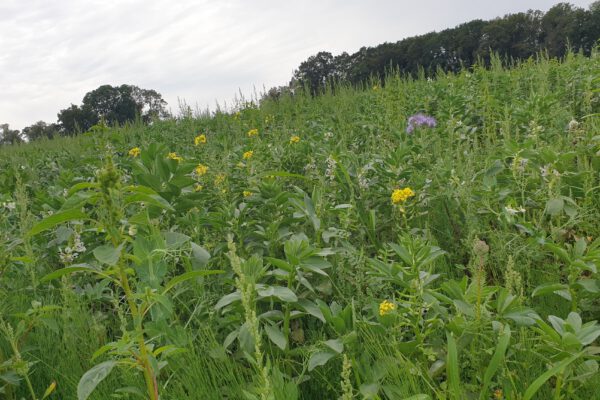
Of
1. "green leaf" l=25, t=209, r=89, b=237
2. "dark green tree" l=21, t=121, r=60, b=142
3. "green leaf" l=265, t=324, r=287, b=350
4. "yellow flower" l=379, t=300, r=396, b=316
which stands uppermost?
"dark green tree" l=21, t=121, r=60, b=142

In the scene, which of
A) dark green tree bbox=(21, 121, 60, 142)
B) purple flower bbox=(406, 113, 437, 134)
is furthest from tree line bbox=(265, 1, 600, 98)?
purple flower bbox=(406, 113, 437, 134)

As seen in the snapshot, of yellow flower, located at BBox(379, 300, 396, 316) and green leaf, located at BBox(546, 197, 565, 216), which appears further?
green leaf, located at BBox(546, 197, 565, 216)

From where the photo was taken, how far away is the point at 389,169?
2584 millimetres

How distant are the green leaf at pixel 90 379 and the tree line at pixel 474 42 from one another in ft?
134

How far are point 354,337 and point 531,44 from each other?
167 feet

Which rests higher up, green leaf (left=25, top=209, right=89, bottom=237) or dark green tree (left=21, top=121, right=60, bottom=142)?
dark green tree (left=21, top=121, right=60, bottom=142)

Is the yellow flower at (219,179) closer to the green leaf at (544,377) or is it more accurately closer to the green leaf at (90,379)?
the green leaf at (90,379)

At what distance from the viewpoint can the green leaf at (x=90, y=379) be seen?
1.05 metres

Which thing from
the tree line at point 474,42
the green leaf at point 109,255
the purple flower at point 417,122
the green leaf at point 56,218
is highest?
the tree line at point 474,42

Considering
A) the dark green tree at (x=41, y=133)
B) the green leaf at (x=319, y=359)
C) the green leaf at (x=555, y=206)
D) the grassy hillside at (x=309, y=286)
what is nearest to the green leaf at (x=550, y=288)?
the grassy hillside at (x=309, y=286)

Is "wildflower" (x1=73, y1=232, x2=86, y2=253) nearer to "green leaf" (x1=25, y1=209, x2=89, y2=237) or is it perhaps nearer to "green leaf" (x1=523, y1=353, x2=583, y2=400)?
"green leaf" (x1=25, y1=209, x2=89, y2=237)

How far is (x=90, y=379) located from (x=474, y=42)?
180 ft

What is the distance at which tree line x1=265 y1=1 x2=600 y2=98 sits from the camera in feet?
139

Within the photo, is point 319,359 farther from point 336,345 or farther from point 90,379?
point 90,379
